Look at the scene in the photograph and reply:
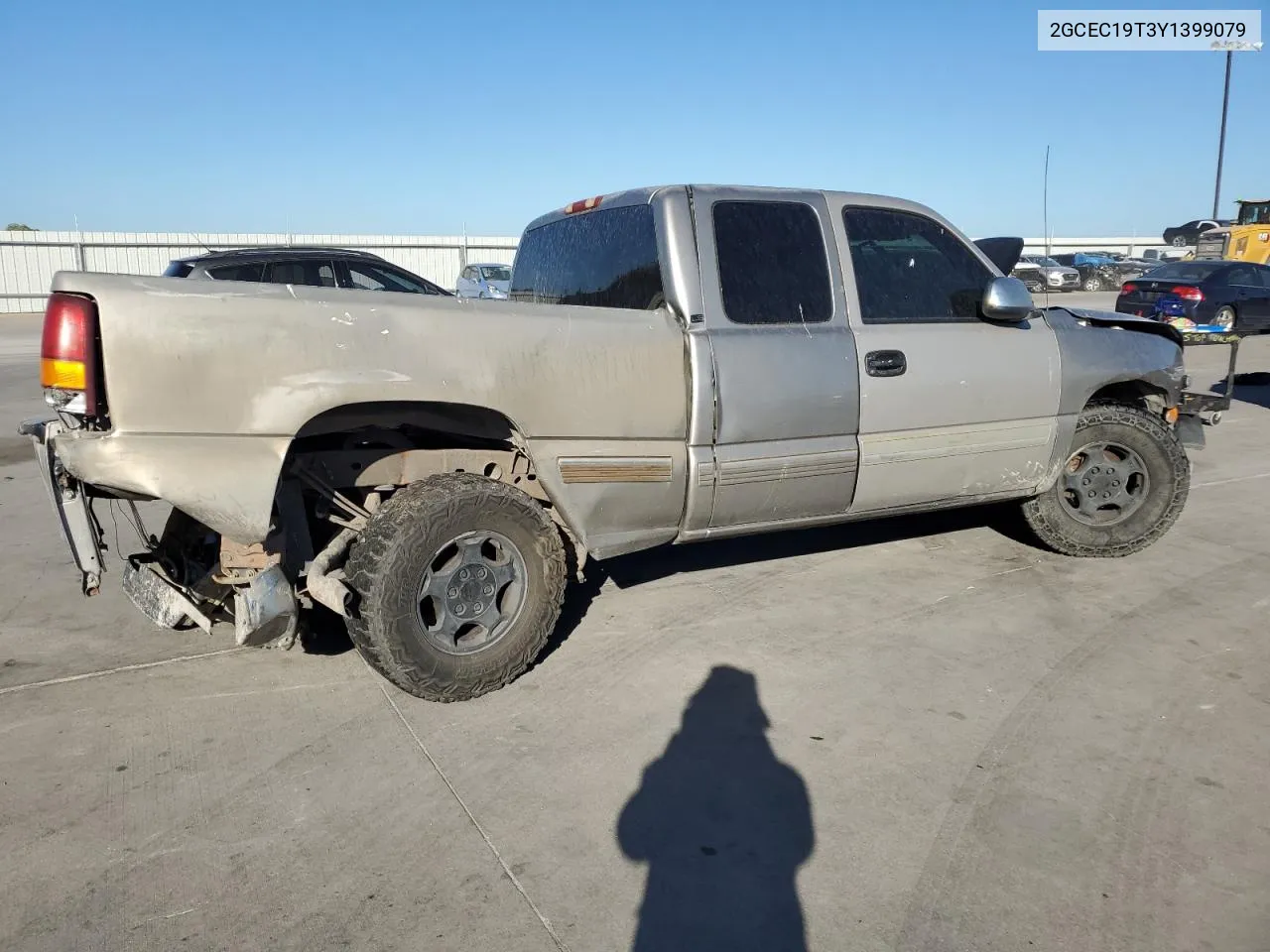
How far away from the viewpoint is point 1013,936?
2.52 metres

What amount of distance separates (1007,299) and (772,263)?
1194 mm

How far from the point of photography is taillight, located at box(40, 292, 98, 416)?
303 centimetres

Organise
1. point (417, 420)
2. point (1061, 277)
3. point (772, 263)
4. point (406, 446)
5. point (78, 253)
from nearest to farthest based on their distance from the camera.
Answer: point (417, 420) < point (406, 446) < point (772, 263) < point (78, 253) < point (1061, 277)

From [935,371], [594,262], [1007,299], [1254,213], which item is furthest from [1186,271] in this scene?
[594,262]

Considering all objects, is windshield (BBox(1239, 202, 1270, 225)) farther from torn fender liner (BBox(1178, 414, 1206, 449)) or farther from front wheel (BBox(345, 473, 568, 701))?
front wheel (BBox(345, 473, 568, 701))

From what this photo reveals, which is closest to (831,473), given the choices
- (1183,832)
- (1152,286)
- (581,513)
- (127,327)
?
(581,513)

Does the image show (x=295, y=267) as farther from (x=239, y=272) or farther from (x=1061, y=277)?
(x=1061, y=277)

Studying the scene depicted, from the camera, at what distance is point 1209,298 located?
17.0m

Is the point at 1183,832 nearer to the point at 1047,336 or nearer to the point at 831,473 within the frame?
the point at 831,473

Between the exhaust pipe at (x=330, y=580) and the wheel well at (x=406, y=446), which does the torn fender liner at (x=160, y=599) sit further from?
the wheel well at (x=406, y=446)

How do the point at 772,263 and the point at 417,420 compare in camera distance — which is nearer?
the point at 417,420

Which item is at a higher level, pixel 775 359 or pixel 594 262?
pixel 594 262

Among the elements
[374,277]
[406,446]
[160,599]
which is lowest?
[160,599]

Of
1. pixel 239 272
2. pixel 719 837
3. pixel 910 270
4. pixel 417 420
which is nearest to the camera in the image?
pixel 719 837
